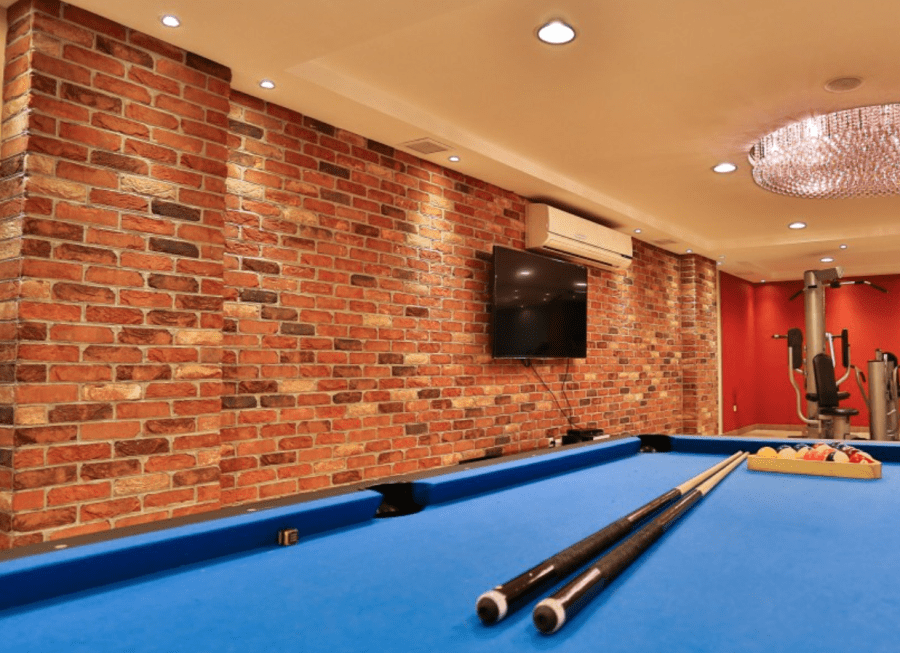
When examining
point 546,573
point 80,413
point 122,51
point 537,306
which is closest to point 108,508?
point 80,413

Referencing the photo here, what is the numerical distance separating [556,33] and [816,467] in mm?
1887

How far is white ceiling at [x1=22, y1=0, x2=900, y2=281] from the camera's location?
8.07 feet

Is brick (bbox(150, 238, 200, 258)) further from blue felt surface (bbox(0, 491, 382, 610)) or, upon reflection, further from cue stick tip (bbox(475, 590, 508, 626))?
cue stick tip (bbox(475, 590, 508, 626))

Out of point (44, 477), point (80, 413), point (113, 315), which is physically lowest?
point (44, 477)

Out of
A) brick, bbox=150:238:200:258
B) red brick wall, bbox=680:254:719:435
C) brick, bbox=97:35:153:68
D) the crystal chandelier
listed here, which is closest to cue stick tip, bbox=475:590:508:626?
brick, bbox=150:238:200:258

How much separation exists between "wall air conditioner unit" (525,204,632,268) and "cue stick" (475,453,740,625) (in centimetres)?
362

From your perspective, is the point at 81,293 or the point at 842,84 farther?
the point at 842,84

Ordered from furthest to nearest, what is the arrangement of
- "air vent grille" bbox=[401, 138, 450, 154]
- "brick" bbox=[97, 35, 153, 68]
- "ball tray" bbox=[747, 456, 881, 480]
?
"air vent grille" bbox=[401, 138, 450, 154], "brick" bbox=[97, 35, 153, 68], "ball tray" bbox=[747, 456, 881, 480]

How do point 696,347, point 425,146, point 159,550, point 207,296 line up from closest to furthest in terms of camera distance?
point 159,550 → point 207,296 → point 425,146 → point 696,347

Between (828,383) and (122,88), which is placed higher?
(122,88)

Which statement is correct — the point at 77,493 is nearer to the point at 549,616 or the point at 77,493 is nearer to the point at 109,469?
the point at 109,469

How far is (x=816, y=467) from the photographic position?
2.08 metres

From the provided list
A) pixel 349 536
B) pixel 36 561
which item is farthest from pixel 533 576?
pixel 36 561

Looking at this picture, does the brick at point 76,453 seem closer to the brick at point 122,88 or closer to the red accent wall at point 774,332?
the brick at point 122,88
